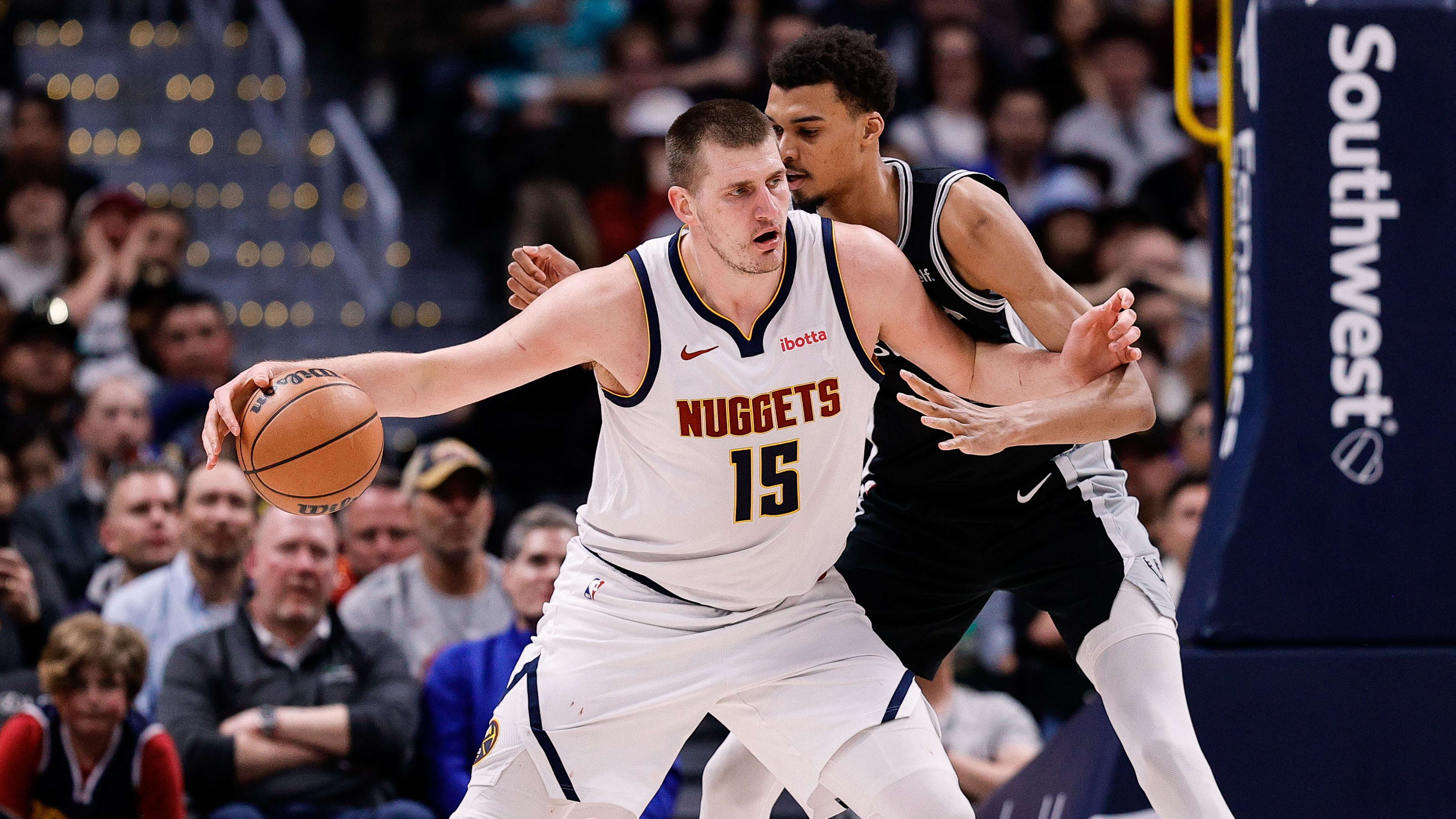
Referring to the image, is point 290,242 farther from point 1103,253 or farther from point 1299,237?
point 1299,237

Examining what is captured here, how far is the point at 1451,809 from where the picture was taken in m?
4.68

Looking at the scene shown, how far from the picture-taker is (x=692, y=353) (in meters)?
4.21

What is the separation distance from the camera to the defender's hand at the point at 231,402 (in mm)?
3967

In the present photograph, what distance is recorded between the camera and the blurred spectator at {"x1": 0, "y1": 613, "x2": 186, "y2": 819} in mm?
6059

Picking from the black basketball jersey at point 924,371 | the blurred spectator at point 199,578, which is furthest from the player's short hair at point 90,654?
the black basketball jersey at point 924,371

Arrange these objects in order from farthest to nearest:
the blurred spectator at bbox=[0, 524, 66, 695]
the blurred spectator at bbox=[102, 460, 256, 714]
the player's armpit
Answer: the blurred spectator at bbox=[102, 460, 256, 714], the blurred spectator at bbox=[0, 524, 66, 695], the player's armpit

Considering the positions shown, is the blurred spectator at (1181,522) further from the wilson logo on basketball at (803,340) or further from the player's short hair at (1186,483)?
the wilson logo on basketball at (803,340)

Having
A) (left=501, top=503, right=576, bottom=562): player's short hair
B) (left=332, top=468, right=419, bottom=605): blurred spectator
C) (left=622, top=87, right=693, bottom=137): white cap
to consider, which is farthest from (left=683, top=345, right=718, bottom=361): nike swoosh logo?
(left=622, top=87, right=693, bottom=137): white cap

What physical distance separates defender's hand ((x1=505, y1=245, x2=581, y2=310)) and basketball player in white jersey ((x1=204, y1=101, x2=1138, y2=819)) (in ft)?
1.57

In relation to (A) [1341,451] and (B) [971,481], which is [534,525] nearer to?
(B) [971,481]

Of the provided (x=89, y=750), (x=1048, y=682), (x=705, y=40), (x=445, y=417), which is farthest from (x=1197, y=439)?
Answer: (x=89, y=750)

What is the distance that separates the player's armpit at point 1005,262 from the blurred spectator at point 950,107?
21.1ft

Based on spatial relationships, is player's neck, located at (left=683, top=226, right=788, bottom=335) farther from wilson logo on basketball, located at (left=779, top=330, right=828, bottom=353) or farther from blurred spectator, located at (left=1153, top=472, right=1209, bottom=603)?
blurred spectator, located at (left=1153, top=472, right=1209, bottom=603)

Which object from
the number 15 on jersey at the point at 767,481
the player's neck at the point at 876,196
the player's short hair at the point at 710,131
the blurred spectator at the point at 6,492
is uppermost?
the player's short hair at the point at 710,131
